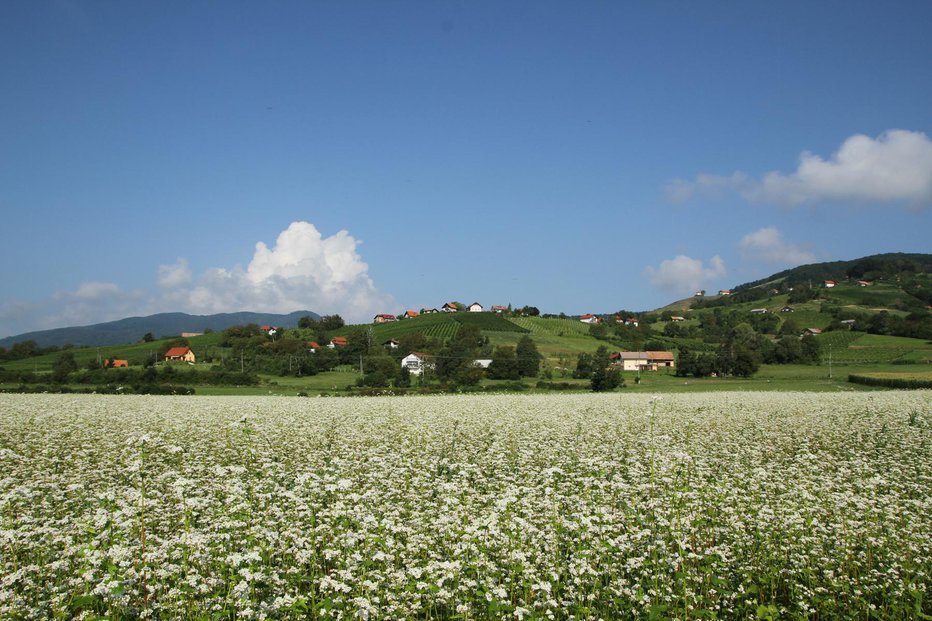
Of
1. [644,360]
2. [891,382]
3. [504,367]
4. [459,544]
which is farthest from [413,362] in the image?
[459,544]

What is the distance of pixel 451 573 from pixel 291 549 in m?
2.04

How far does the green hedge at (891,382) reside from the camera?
45.0 meters

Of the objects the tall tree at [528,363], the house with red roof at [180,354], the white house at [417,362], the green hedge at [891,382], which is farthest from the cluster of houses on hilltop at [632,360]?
the house with red roof at [180,354]

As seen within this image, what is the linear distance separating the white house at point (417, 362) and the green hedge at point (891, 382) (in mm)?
45947

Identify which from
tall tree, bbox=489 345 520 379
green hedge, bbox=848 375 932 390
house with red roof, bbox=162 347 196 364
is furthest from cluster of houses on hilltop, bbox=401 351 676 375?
Answer: house with red roof, bbox=162 347 196 364

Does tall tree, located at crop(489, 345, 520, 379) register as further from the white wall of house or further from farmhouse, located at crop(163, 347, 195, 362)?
farmhouse, located at crop(163, 347, 195, 362)

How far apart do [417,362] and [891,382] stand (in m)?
53.1

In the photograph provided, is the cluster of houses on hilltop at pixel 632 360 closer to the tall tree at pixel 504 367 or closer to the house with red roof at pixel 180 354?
the tall tree at pixel 504 367

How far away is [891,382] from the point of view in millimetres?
47750

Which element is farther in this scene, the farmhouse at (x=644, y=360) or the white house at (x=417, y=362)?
the farmhouse at (x=644, y=360)

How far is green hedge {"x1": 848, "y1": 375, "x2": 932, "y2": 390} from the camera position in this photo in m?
45.0

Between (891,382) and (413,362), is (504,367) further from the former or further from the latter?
(891,382)

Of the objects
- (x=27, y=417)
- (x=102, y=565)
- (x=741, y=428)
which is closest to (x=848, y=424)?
(x=741, y=428)

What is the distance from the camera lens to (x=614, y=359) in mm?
91375
